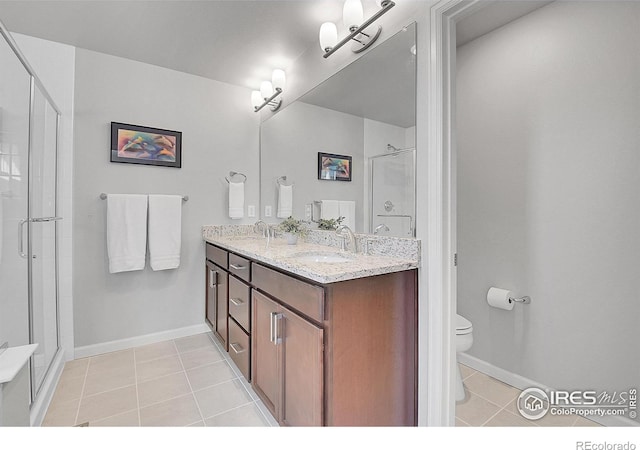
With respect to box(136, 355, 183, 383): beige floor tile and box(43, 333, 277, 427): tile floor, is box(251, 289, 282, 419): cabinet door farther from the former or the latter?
box(136, 355, 183, 383): beige floor tile

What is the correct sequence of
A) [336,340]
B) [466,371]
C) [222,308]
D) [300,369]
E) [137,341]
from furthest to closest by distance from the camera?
[137,341], [222,308], [466,371], [300,369], [336,340]

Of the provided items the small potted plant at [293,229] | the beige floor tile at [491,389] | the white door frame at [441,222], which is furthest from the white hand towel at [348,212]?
the beige floor tile at [491,389]

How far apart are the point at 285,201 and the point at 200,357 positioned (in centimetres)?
133

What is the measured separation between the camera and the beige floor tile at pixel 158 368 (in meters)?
1.91

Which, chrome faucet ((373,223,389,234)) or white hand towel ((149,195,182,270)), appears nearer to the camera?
chrome faucet ((373,223,389,234))

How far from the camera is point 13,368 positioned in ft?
3.44

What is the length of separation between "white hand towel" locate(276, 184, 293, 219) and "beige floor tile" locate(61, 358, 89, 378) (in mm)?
1702

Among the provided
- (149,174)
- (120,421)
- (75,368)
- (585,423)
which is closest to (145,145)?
(149,174)

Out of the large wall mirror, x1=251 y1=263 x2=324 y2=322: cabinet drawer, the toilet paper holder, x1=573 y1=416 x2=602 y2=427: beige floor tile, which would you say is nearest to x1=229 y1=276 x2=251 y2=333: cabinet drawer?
x1=251 y1=263 x2=324 y2=322: cabinet drawer

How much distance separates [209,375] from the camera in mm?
1918

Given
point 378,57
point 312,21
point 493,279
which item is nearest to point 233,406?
point 493,279

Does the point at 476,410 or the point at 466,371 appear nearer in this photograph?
the point at 476,410

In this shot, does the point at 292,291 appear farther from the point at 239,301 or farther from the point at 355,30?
the point at 355,30

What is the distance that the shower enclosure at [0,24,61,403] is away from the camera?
4.22 feet
